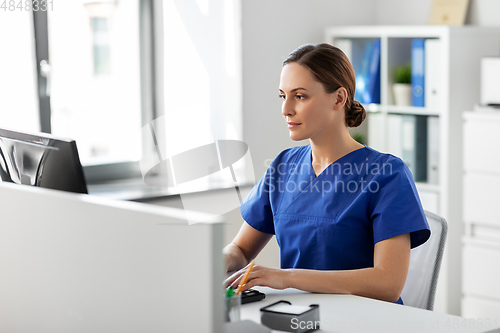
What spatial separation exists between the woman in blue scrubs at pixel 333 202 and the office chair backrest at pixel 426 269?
91mm

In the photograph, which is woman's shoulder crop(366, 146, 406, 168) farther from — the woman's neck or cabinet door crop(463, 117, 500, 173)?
cabinet door crop(463, 117, 500, 173)

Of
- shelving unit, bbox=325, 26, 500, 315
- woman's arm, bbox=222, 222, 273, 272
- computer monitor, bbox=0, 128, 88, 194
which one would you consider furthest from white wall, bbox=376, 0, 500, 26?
computer monitor, bbox=0, 128, 88, 194

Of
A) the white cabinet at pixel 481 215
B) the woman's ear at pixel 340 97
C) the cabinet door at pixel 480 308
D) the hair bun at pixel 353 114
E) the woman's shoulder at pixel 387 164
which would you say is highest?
the woman's ear at pixel 340 97

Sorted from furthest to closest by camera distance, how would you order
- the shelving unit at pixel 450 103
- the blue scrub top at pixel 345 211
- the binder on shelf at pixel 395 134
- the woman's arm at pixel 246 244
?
1. the binder on shelf at pixel 395 134
2. the shelving unit at pixel 450 103
3. the woman's arm at pixel 246 244
4. the blue scrub top at pixel 345 211

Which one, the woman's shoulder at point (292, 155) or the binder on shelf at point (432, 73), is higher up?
the binder on shelf at point (432, 73)

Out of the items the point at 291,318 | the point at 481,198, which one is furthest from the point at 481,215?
the point at 291,318

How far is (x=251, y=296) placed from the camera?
55.4 inches

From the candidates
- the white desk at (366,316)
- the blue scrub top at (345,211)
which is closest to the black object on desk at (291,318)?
the white desk at (366,316)

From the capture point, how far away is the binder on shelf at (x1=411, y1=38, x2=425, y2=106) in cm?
301

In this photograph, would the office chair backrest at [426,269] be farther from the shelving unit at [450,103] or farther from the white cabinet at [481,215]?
the shelving unit at [450,103]

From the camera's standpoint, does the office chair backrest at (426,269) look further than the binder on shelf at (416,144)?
No

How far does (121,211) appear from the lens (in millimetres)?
871

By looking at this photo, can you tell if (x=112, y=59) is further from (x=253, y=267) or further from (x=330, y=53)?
(x=253, y=267)

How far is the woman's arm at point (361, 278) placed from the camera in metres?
1.45
